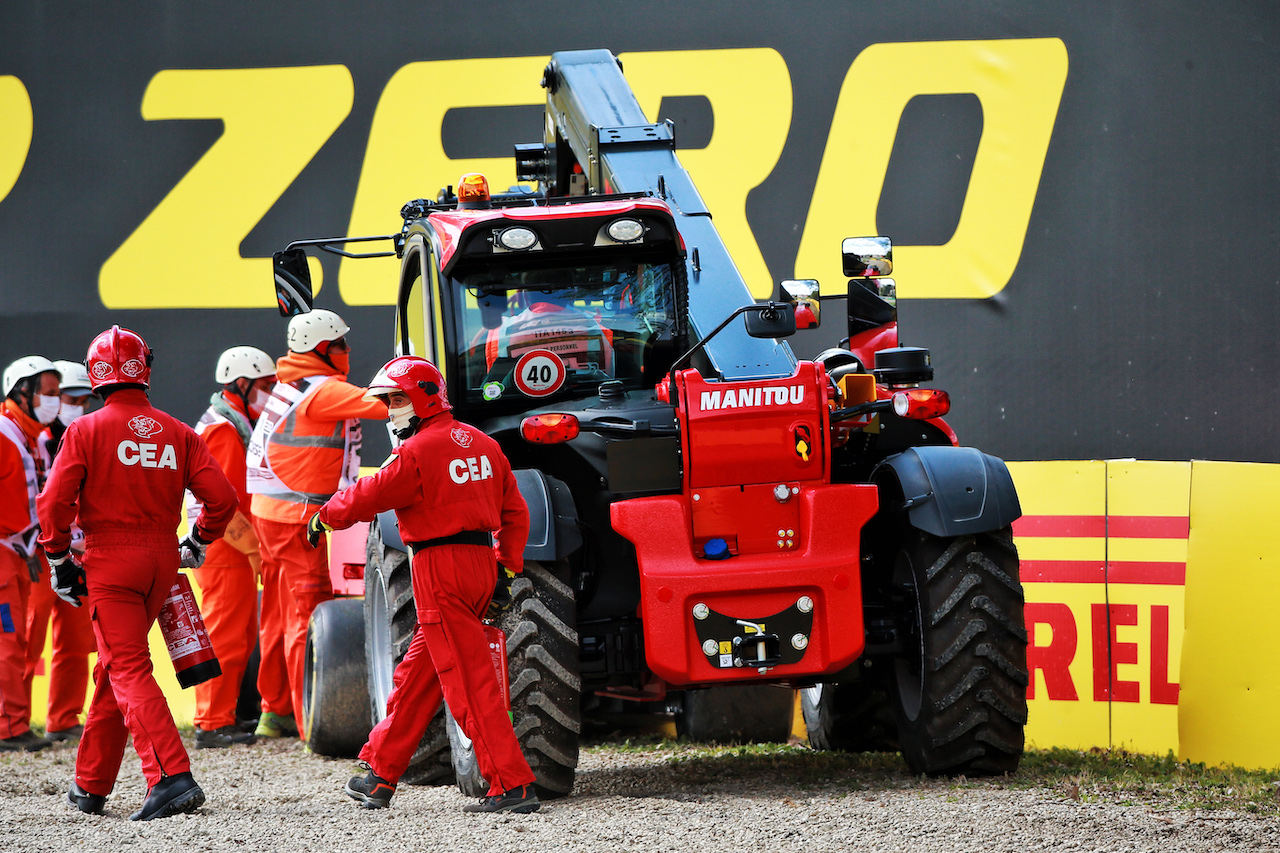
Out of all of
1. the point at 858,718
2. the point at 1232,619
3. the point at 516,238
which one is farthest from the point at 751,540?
the point at 1232,619

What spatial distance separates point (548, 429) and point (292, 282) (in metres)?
2.14

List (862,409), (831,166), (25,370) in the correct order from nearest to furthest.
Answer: (862,409), (25,370), (831,166)

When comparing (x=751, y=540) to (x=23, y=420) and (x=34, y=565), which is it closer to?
(x=34, y=565)

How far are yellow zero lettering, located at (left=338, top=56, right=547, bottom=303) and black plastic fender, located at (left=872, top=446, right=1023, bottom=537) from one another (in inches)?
211

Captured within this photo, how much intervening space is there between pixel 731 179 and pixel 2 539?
5.26 meters

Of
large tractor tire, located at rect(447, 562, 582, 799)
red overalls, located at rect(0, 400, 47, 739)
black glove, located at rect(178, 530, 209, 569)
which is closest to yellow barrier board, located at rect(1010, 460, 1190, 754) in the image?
large tractor tire, located at rect(447, 562, 582, 799)

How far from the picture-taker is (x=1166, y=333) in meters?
9.40

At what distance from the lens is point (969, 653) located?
18.7 ft

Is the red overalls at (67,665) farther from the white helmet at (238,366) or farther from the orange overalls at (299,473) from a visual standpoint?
the white helmet at (238,366)

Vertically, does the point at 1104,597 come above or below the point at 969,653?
below

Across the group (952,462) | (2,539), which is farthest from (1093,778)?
(2,539)

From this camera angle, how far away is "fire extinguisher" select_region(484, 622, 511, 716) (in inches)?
214

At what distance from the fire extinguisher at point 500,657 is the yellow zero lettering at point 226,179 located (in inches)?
215

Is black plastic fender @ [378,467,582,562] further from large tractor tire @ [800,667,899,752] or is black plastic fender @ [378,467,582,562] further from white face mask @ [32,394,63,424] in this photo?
white face mask @ [32,394,63,424]
